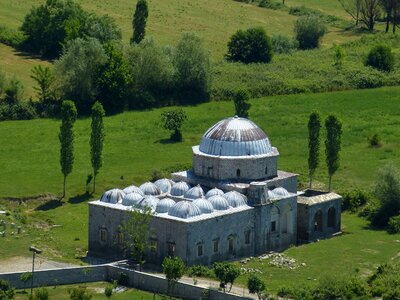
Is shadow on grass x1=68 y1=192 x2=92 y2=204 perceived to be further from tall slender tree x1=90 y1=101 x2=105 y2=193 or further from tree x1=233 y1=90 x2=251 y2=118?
tree x1=233 y1=90 x2=251 y2=118

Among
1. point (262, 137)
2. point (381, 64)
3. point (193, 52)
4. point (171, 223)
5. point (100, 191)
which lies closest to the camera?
point (171, 223)

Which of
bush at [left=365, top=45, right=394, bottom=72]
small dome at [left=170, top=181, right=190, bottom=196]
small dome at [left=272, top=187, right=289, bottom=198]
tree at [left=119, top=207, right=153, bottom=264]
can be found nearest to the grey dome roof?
small dome at [left=272, top=187, right=289, bottom=198]

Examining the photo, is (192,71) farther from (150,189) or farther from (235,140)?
(150,189)

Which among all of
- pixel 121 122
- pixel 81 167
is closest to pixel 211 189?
pixel 81 167

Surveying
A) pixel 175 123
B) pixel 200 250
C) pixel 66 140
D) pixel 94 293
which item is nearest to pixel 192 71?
pixel 175 123

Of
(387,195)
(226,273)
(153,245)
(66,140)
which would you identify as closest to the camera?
(226,273)

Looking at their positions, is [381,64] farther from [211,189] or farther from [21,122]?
[211,189]
